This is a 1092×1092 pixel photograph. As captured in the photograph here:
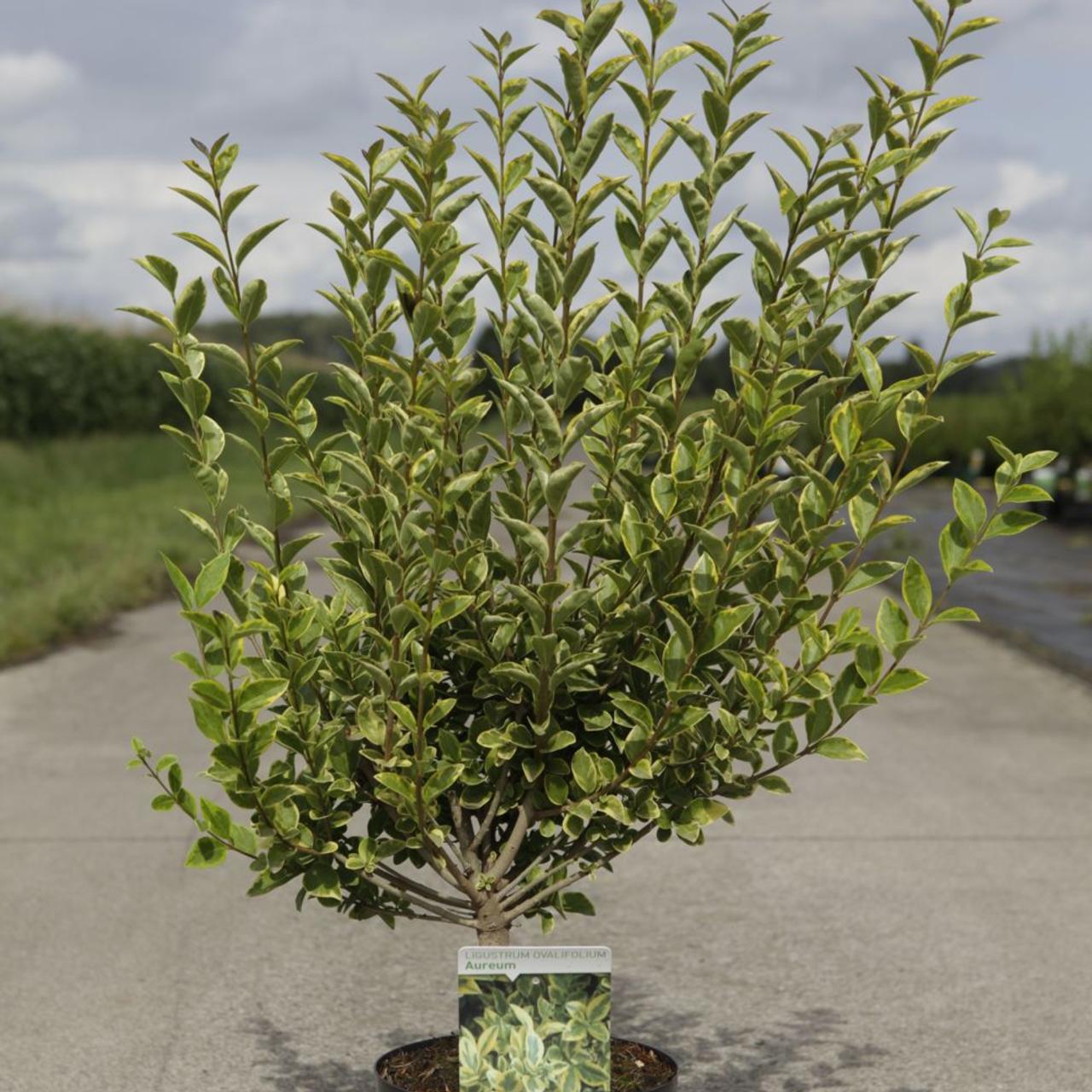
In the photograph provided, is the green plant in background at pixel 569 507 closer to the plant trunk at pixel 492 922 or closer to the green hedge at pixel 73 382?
the plant trunk at pixel 492 922

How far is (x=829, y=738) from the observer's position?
9.02 ft

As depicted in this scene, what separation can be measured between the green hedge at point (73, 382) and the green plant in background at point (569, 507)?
71.0 feet

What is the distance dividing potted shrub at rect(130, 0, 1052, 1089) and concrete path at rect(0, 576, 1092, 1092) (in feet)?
5.41

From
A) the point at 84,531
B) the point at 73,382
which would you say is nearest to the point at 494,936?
the point at 84,531

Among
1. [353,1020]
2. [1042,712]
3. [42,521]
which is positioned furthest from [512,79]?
[42,521]

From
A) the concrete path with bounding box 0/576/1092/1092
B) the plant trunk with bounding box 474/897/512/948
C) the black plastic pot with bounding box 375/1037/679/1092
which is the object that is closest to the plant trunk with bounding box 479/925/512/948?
the plant trunk with bounding box 474/897/512/948

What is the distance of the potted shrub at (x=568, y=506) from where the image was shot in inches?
102

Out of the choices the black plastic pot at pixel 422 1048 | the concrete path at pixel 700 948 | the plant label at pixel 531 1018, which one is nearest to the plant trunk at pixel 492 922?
the plant label at pixel 531 1018

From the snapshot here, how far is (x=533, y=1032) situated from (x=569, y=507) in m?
0.99

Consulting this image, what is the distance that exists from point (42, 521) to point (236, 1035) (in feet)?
39.6

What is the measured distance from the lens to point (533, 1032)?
9.05 ft

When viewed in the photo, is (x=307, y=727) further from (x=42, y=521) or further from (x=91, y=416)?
(x=91, y=416)

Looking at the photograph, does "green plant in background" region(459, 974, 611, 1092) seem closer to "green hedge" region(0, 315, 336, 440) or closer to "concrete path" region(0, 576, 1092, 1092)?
"concrete path" region(0, 576, 1092, 1092)

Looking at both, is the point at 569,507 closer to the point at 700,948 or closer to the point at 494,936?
the point at 494,936
